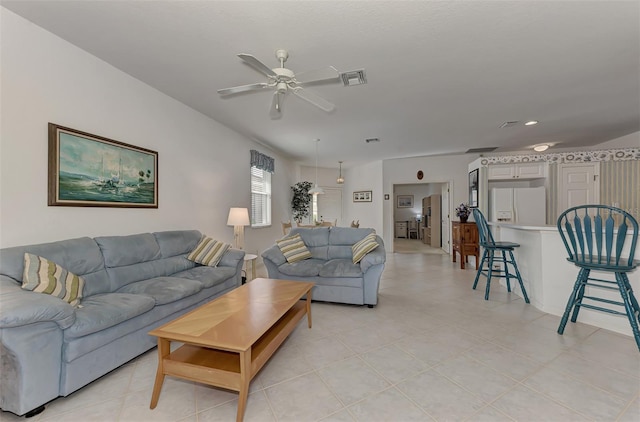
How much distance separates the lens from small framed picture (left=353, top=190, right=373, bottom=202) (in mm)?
8117

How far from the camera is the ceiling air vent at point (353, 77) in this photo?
2766 millimetres

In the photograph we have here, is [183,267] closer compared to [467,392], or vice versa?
[467,392]

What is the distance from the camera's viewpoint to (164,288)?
2426 millimetres

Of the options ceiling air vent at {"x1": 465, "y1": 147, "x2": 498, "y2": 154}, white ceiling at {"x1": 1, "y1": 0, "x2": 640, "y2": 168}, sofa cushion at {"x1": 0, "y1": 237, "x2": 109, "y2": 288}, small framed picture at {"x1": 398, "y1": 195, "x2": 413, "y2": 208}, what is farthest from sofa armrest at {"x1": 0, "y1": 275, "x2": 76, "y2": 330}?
small framed picture at {"x1": 398, "y1": 195, "x2": 413, "y2": 208}

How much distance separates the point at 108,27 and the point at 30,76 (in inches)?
28.6

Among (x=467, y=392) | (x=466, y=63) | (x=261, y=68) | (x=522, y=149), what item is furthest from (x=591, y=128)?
(x=261, y=68)

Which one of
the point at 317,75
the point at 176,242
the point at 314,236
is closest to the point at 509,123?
the point at 314,236

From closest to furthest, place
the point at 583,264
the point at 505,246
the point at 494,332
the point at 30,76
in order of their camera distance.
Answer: the point at 30,76 < the point at 583,264 < the point at 494,332 < the point at 505,246

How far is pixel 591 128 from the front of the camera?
15.8ft

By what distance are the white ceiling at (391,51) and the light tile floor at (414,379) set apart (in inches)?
101

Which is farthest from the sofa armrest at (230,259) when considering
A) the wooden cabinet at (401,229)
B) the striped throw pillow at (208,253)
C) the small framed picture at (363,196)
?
the wooden cabinet at (401,229)

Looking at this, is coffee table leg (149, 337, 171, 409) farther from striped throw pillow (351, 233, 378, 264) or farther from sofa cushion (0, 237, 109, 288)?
striped throw pillow (351, 233, 378, 264)

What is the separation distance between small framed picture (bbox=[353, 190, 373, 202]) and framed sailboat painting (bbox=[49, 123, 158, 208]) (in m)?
5.89

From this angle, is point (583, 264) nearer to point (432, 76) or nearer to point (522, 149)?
point (432, 76)
